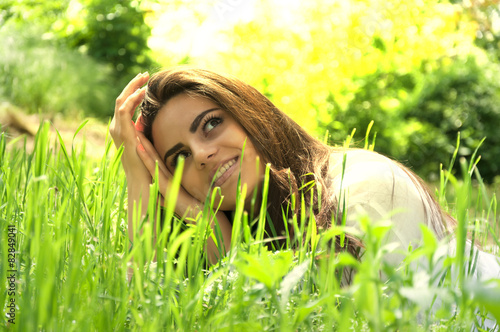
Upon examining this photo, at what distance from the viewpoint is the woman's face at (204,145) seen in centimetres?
211

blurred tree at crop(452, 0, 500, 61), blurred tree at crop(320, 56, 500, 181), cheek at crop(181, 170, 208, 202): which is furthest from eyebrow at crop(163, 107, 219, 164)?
blurred tree at crop(452, 0, 500, 61)

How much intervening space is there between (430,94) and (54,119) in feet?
20.9

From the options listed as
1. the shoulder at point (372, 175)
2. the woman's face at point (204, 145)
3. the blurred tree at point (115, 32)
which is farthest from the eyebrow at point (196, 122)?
the blurred tree at point (115, 32)

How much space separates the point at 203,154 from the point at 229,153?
12 centimetres

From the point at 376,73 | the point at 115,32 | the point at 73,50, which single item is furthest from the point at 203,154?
the point at 73,50

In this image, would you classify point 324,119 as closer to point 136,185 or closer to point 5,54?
point 136,185

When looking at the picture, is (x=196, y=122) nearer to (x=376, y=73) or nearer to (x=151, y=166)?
(x=151, y=166)

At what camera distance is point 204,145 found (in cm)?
215

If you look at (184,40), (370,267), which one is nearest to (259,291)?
(370,267)

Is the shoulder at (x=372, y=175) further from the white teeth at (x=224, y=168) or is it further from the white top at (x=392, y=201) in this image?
the white teeth at (x=224, y=168)

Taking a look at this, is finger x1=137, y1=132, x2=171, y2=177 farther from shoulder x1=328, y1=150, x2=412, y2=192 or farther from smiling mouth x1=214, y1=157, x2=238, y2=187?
shoulder x1=328, y1=150, x2=412, y2=192

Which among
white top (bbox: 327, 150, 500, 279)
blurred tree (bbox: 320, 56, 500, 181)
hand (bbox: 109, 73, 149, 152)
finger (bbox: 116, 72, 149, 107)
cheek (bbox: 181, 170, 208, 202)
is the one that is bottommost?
blurred tree (bbox: 320, 56, 500, 181)

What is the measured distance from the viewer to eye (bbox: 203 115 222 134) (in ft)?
7.26

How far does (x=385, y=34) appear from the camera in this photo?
7023mm
